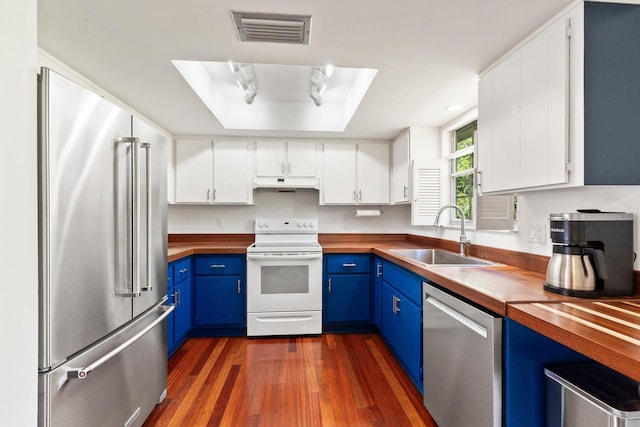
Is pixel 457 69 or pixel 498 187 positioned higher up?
pixel 457 69

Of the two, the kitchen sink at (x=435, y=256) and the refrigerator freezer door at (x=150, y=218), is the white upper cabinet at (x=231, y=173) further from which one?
the kitchen sink at (x=435, y=256)

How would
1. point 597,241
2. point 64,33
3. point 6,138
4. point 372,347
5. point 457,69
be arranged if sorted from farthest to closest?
point 372,347, point 457,69, point 64,33, point 597,241, point 6,138

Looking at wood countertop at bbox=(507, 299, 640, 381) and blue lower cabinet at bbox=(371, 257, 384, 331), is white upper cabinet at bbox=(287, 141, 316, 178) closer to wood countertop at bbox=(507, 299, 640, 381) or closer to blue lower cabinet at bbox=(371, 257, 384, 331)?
blue lower cabinet at bbox=(371, 257, 384, 331)

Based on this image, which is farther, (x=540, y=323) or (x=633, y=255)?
(x=633, y=255)

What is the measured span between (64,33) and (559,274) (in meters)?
2.64

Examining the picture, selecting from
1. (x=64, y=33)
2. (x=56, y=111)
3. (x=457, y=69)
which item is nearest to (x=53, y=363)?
(x=56, y=111)

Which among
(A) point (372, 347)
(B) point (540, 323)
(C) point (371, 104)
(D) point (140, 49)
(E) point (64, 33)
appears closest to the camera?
(B) point (540, 323)

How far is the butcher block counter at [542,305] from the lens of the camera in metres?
0.80

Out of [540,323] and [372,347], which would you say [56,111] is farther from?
[372,347]

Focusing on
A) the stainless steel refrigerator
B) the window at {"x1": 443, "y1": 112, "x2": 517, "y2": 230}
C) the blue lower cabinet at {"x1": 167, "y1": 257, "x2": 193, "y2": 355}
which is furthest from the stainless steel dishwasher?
the blue lower cabinet at {"x1": 167, "y1": 257, "x2": 193, "y2": 355}

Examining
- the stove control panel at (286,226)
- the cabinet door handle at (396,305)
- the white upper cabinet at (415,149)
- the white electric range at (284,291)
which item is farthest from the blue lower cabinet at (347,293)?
the white upper cabinet at (415,149)

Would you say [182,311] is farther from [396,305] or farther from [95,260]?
[396,305]

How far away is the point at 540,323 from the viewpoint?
3.28ft

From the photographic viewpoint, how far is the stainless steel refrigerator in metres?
1.05
